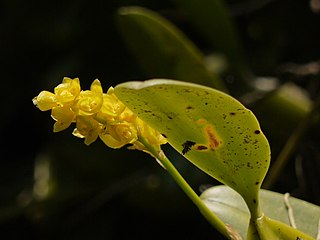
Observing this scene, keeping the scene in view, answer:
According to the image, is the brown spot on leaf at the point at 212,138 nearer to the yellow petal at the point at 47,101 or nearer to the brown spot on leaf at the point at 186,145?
the brown spot on leaf at the point at 186,145

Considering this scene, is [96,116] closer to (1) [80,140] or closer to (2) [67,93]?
(2) [67,93]

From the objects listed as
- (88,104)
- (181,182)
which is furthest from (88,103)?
(181,182)

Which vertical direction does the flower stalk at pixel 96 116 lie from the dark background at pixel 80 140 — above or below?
above

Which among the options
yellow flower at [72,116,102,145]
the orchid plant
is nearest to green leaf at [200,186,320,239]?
the orchid plant

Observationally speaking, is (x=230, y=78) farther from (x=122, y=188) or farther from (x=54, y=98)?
(x=54, y=98)

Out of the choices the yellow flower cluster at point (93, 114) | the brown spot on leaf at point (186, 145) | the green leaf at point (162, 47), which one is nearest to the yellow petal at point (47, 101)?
the yellow flower cluster at point (93, 114)

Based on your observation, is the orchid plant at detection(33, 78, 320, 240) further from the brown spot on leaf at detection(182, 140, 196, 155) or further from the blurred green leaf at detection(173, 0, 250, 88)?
the blurred green leaf at detection(173, 0, 250, 88)

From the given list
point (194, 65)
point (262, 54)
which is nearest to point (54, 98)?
point (194, 65)
